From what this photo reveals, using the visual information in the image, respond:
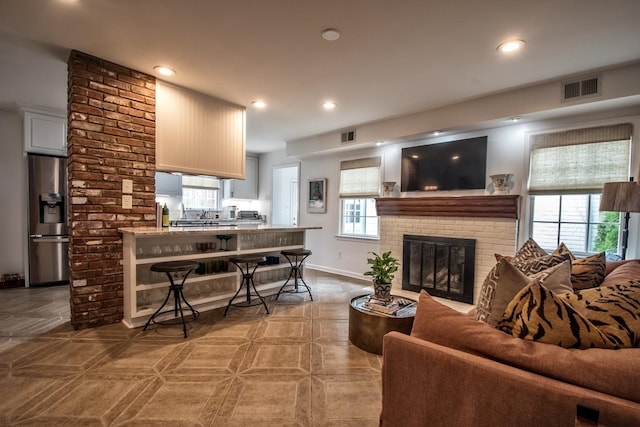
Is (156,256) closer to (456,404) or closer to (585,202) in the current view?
(456,404)

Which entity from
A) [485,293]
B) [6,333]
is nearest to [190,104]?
[6,333]

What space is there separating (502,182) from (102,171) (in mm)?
4419

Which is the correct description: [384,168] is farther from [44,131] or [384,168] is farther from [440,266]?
[44,131]

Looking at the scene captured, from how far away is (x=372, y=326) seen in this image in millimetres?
2486

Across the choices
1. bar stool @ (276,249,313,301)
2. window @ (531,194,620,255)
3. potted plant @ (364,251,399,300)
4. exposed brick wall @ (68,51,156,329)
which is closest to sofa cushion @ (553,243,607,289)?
potted plant @ (364,251,399,300)

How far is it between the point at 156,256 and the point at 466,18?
3491mm

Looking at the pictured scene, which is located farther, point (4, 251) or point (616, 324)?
point (4, 251)

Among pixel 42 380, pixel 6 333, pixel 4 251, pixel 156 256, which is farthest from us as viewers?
pixel 4 251

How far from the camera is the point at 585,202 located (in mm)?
3264

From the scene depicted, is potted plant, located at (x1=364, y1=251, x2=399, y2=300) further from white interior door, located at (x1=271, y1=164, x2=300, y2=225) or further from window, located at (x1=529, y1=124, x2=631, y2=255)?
white interior door, located at (x1=271, y1=164, x2=300, y2=225)

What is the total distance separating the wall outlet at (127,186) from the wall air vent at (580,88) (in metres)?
4.52

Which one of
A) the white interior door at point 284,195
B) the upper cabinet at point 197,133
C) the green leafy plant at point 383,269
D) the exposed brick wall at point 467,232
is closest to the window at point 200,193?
the white interior door at point 284,195

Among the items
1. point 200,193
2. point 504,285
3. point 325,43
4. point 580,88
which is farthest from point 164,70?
point 580,88

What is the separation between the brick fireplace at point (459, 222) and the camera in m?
3.64
